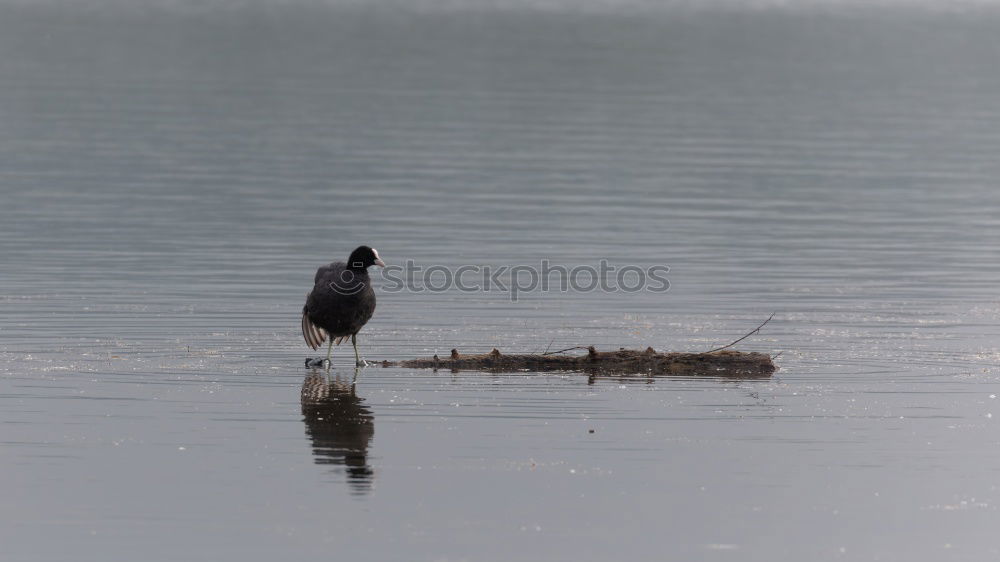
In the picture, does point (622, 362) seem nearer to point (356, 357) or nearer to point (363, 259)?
point (356, 357)

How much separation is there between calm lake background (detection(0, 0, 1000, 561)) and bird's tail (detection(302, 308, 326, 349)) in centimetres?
19

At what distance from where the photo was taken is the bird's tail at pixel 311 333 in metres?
19.0

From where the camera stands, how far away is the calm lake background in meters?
12.4

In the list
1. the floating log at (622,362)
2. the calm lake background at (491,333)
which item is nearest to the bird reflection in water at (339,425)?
the calm lake background at (491,333)

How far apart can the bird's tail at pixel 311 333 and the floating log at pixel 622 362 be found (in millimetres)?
1727

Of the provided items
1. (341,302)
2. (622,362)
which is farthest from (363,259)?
(622,362)

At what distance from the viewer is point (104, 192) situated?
1444 inches

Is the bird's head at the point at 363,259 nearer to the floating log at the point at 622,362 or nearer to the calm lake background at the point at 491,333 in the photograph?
the calm lake background at the point at 491,333

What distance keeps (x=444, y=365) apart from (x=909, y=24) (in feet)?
494

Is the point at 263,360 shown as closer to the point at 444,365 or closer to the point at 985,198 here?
the point at 444,365

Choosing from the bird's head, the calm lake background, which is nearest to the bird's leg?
the calm lake background

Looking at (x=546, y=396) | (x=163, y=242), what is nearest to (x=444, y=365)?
(x=546, y=396)

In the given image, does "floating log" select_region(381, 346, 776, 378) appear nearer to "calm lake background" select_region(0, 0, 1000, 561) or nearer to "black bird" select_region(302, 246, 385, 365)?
"calm lake background" select_region(0, 0, 1000, 561)

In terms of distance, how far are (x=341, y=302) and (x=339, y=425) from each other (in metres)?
3.35
